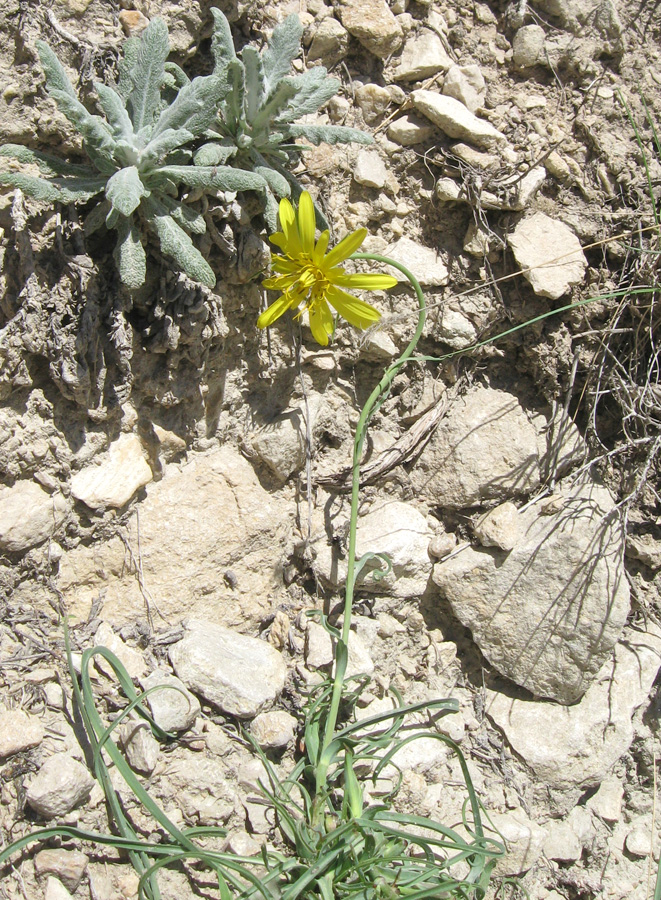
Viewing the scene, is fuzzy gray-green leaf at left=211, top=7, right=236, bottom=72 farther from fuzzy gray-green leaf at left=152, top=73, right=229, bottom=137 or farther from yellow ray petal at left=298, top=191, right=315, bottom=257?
yellow ray petal at left=298, top=191, right=315, bottom=257

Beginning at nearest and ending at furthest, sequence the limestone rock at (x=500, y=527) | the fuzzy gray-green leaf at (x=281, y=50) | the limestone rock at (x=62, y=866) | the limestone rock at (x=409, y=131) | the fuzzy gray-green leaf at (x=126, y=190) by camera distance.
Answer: the limestone rock at (x=62, y=866) < the fuzzy gray-green leaf at (x=126, y=190) < the fuzzy gray-green leaf at (x=281, y=50) < the limestone rock at (x=500, y=527) < the limestone rock at (x=409, y=131)

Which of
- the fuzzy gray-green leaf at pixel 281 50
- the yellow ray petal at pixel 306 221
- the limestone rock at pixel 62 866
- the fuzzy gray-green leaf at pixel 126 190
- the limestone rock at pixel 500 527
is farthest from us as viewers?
the limestone rock at pixel 500 527

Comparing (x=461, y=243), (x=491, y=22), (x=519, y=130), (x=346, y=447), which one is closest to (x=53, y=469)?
(x=346, y=447)

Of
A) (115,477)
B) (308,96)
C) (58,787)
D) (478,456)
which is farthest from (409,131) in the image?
(58,787)

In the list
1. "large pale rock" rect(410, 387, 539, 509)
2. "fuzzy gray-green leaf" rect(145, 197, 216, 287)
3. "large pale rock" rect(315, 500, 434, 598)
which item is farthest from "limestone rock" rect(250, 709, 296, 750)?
"fuzzy gray-green leaf" rect(145, 197, 216, 287)

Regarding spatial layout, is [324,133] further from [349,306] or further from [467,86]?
[467,86]

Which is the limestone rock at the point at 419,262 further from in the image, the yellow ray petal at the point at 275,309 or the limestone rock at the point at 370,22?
the limestone rock at the point at 370,22

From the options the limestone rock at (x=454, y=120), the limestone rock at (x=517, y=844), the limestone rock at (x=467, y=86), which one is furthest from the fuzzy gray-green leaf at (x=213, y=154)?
the limestone rock at (x=517, y=844)
